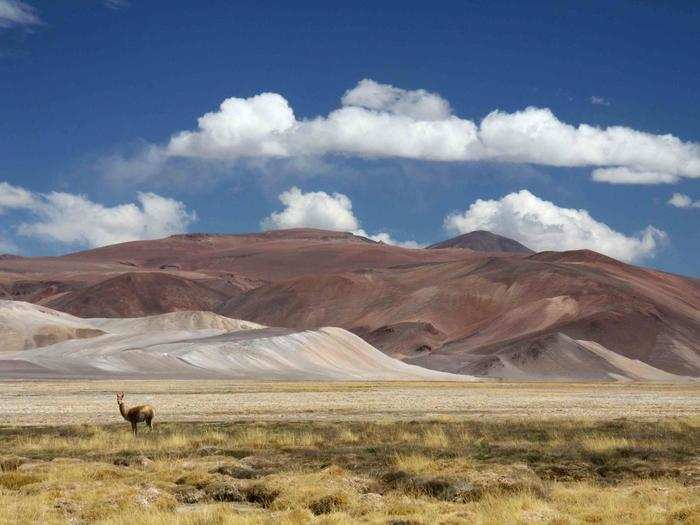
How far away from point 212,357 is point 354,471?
3697 inches

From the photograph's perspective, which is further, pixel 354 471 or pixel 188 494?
pixel 354 471

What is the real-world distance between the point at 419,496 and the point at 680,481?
5.13 m

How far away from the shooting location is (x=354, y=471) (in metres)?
20.6

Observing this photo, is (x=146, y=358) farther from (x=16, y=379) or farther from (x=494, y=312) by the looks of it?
(x=494, y=312)

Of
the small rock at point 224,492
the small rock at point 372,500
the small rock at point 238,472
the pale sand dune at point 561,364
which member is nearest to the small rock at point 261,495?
the small rock at point 224,492

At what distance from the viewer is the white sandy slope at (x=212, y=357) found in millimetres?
103312

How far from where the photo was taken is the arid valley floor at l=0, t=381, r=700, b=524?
16.0 m

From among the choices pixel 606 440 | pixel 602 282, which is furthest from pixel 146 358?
pixel 602 282

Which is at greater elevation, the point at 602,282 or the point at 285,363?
the point at 602,282

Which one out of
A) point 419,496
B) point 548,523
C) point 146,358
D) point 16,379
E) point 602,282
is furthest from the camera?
point 602,282

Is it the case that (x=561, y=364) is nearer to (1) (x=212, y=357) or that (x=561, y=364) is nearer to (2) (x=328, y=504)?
(1) (x=212, y=357)

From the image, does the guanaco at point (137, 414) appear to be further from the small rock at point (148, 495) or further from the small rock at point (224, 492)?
the small rock at point (148, 495)

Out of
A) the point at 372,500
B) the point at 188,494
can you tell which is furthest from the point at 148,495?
the point at 372,500

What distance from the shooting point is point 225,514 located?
15641 mm
